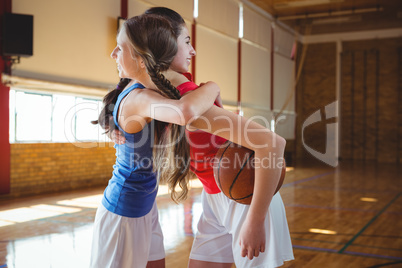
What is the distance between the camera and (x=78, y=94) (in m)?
7.53

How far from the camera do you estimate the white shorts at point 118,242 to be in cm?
134

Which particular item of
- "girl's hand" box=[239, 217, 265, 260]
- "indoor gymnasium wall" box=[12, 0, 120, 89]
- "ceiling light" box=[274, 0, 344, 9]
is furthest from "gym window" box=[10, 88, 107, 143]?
"ceiling light" box=[274, 0, 344, 9]

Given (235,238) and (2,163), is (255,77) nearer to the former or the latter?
(2,163)

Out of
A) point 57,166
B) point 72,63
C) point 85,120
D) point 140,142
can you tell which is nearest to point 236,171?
point 140,142

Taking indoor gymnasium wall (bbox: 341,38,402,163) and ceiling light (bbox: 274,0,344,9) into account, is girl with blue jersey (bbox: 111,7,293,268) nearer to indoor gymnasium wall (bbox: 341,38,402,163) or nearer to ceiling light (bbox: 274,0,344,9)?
ceiling light (bbox: 274,0,344,9)

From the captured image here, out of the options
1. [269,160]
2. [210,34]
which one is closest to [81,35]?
[210,34]

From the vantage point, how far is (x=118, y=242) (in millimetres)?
1337

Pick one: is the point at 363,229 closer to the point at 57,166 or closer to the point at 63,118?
the point at 57,166

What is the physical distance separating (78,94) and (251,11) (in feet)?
23.8

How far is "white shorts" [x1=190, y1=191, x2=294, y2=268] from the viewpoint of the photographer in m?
1.45

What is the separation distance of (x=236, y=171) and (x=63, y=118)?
6.78 metres

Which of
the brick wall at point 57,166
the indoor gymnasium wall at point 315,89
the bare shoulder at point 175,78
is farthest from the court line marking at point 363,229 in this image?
the indoor gymnasium wall at point 315,89

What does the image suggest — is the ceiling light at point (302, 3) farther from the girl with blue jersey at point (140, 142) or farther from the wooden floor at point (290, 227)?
the girl with blue jersey at point (140, 142)

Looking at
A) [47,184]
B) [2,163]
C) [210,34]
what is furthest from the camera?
[210,34]
